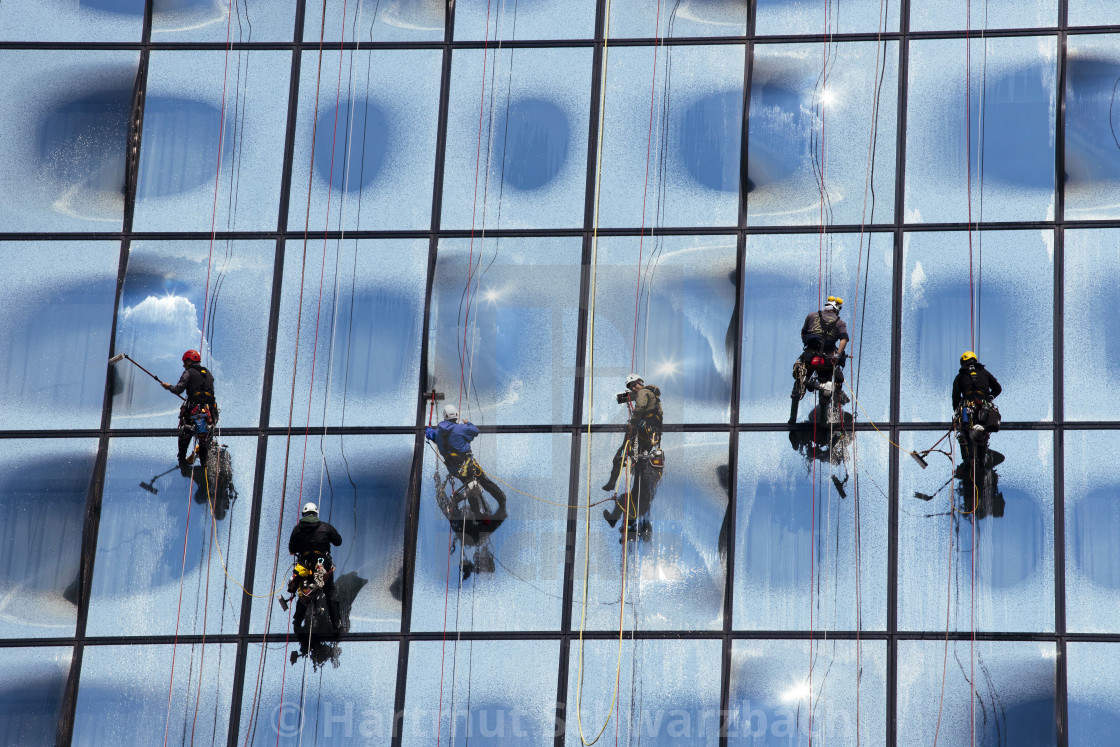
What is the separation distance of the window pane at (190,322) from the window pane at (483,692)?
396cm

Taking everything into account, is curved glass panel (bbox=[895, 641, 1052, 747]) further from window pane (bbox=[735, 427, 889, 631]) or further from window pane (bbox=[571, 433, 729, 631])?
window pane (bbox=[571, 433, 729, 631])

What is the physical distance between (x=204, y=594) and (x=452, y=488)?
326 centimetres

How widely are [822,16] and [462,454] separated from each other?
7.70 m

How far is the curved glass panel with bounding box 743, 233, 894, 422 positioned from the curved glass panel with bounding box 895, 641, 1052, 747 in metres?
3.04

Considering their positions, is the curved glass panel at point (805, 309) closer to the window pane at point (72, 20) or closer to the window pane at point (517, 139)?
the window pane at point (517, 139)

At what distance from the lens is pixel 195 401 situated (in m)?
20.5

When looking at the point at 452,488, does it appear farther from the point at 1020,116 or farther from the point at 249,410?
the point at 1020,116

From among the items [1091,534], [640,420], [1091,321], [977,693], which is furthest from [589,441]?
[1091,321]

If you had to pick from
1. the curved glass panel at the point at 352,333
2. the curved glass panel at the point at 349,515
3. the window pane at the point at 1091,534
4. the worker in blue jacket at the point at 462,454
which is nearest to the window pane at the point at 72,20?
the curved glass panel at the point at 352,333

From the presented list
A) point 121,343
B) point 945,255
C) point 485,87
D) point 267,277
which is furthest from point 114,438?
point 945,255

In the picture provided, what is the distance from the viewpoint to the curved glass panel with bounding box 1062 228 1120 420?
20516mm

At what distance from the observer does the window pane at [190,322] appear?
21.4 m

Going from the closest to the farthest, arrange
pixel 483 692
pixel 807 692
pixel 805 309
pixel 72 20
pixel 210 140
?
pixel 807 692, pixel 483 692, pixel 805 309, pixel 210 140, pixel 72 20

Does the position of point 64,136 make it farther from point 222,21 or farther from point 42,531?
point 42,531
